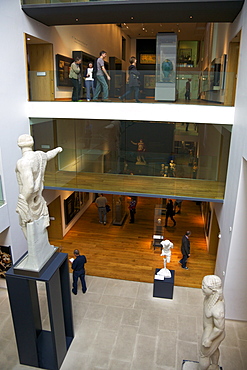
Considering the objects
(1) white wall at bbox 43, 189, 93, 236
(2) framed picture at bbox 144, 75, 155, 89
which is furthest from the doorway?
(1) white wall at bbox 43, 189, 93, 236

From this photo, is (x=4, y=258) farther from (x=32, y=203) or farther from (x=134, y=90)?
(x=134, y=90)

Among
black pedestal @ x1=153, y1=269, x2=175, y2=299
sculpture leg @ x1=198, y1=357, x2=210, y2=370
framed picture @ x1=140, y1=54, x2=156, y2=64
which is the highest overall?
framed picture @ x1=140, y1=54, x2=156, y2=64

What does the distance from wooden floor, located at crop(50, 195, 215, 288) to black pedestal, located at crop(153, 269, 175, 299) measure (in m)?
0.99

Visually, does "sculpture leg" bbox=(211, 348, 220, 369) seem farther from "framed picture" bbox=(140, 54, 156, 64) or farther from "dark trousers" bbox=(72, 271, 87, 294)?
"framed picture" bbox=(140, 54, 156, 64)

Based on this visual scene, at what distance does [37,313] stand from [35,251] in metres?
1.88

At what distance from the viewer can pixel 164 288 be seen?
8.90m

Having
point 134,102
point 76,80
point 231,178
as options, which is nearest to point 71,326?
point 231,178

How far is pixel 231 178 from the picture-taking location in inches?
329

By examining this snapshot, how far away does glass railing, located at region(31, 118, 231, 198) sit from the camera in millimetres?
10563

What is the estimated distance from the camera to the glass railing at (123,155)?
1056 centimetres

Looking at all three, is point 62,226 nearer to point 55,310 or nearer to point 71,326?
point 71,326

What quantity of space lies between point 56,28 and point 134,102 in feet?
15.8

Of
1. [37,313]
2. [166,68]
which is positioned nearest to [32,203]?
[37,313]

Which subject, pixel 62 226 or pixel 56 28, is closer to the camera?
pixel 56 28
